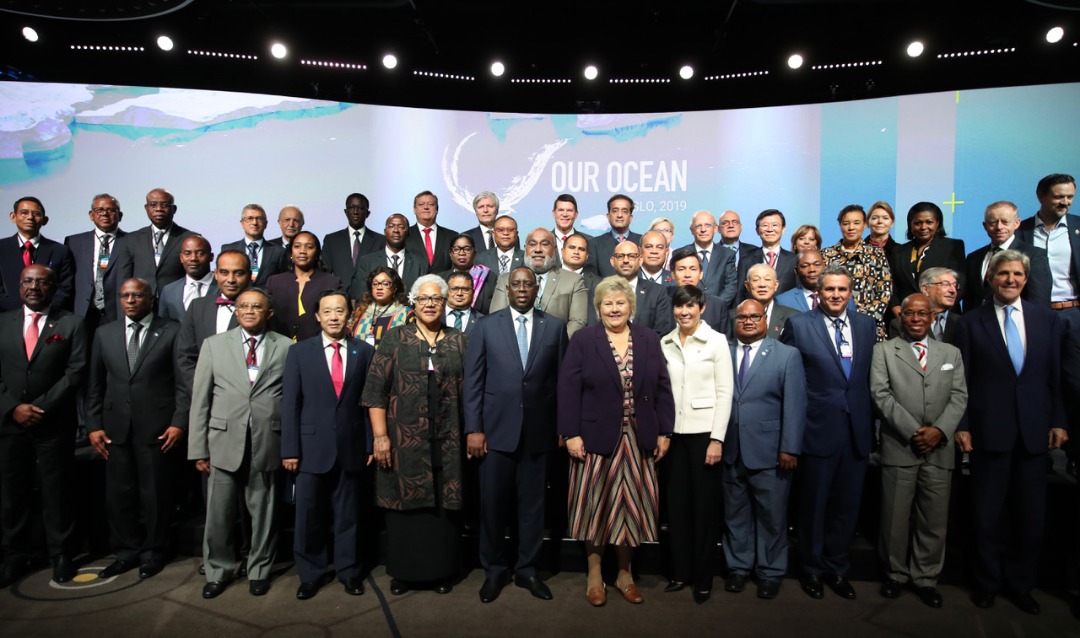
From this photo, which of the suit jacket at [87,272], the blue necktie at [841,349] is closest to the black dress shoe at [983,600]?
the blue necktie at [841,349]

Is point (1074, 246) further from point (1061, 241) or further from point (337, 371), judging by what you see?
point (337, 371)

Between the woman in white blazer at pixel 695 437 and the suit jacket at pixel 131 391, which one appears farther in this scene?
the suit jacket at pixel 131 391

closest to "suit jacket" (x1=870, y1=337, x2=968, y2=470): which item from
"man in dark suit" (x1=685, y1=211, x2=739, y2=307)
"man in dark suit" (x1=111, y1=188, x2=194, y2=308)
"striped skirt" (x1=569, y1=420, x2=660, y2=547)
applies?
"striped skirt" (x1=569, y1=420, x2=660, y2=547)

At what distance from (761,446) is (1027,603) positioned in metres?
1.64

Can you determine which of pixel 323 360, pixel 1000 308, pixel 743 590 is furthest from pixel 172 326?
pixel 1000 308

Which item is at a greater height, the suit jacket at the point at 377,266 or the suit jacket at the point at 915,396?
the suit jacket at the point at 377,266

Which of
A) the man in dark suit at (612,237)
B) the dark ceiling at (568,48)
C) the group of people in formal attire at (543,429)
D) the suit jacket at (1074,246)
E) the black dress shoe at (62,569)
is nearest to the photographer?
the group of people in formal attire at (543,429)

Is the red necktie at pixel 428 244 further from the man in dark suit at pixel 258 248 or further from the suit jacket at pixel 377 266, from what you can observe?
the man in dark suit at pixel 258 248

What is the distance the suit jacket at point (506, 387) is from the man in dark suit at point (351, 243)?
2564 mm

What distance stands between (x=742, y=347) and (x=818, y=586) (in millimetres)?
1414

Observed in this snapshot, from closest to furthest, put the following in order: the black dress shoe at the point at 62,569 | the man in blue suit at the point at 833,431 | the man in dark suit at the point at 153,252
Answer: the man in blue suit at the point at 833,431 → the black dress shoe at the point at 62,569 → the man in dark suit at the point at 153,252

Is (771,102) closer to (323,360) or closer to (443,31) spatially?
(443,31)

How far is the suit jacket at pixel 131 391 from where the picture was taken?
3850mm

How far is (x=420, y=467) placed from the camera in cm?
353
